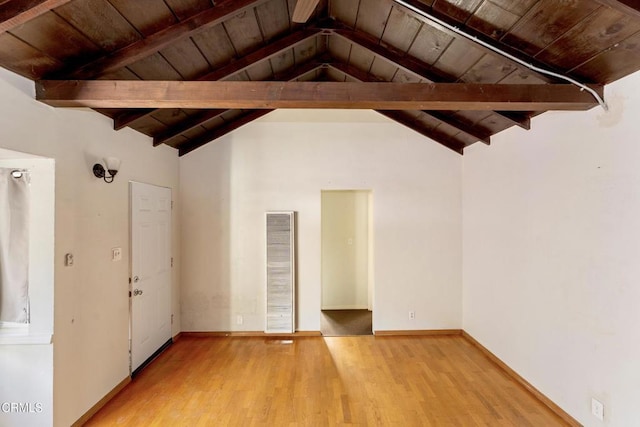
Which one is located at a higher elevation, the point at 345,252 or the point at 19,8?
the point at 19,8

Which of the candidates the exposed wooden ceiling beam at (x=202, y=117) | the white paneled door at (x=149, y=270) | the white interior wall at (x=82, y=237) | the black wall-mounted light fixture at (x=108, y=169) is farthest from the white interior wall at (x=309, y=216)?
the black wall-mounted light fixture at (x=108, y=169)

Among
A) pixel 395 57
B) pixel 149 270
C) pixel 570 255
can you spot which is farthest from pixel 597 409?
pixel 149 270

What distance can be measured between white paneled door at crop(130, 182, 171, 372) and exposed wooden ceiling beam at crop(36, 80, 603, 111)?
4.37 feet

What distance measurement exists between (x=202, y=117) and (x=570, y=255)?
3607mm

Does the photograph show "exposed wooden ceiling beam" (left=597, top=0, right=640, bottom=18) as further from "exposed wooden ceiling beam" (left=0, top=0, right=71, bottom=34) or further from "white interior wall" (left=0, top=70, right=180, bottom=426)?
"white interior wall" (left=0, top=70, right=180, bottom=426)

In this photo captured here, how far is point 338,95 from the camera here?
201cm

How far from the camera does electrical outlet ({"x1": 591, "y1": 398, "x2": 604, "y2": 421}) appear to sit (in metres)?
2.04

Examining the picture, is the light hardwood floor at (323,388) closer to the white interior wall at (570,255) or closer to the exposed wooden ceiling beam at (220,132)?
the white interior wall at (570,255)

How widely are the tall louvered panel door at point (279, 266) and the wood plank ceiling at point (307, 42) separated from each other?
6.06ft

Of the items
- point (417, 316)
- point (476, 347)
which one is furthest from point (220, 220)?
point (476, 347)

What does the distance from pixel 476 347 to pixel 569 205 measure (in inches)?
83.5

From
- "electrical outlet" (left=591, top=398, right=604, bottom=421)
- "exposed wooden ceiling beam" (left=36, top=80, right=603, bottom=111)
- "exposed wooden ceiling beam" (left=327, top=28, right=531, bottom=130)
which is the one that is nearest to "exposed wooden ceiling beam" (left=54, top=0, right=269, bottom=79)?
"exposed wooden ceiling beam" (left=36, top=80, right=603, bottom=111)

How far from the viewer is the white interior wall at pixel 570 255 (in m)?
1.88

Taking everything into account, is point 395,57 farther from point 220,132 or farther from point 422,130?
point 220,132
